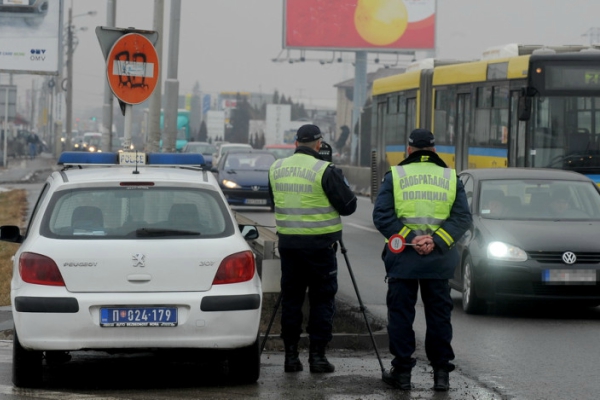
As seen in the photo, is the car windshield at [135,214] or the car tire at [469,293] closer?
the car windshield at [135,214]

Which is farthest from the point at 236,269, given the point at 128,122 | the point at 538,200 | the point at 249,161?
the point at 249,161

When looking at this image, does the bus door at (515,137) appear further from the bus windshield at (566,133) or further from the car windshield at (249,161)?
the car windshield at (249,161)

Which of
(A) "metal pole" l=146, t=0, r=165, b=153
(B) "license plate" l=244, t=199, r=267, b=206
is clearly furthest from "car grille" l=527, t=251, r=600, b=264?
(B) "license plate" l=244, t=199, r=267, b=206

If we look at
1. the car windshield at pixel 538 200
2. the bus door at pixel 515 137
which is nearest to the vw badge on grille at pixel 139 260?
the car windshield at pixel 538 200

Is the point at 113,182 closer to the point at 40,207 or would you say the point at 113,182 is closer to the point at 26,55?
the point at 40,207

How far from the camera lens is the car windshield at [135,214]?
26.6 ft

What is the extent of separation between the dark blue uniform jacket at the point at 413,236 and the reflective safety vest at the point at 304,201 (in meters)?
0.47

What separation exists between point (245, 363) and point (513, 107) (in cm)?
1279

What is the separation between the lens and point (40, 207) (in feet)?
27.5

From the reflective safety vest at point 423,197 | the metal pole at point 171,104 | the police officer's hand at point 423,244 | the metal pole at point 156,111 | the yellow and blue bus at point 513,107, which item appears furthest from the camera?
the metal pole at point 171,104

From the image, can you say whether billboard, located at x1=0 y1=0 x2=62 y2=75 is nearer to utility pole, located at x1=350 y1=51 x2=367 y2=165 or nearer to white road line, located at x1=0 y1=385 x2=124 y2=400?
white road line, located at x1=0 y1=385 x2=124 y2=400

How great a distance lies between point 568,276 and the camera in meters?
12.1

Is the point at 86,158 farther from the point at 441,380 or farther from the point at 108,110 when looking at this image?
the point at 108,110

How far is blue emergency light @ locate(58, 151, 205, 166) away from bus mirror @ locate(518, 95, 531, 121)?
387 inches
